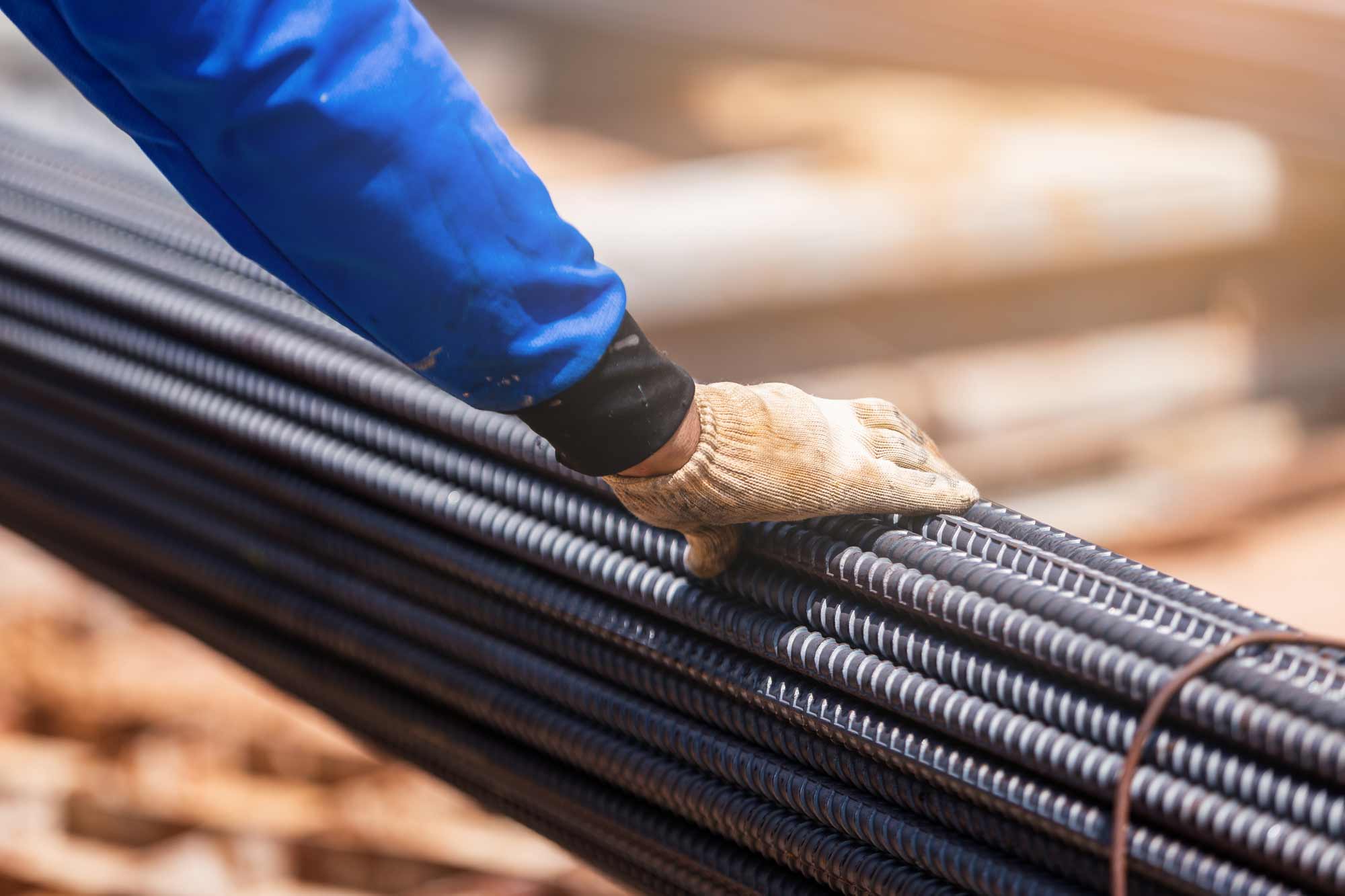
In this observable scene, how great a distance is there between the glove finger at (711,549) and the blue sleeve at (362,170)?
12.3 inches

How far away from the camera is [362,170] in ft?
3.56

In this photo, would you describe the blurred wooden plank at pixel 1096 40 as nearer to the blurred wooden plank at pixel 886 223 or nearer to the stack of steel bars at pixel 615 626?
the blurred wooden plank at pixel 886 223

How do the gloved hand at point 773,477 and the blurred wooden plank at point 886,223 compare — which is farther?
the blurred wooden plank at point 886,223

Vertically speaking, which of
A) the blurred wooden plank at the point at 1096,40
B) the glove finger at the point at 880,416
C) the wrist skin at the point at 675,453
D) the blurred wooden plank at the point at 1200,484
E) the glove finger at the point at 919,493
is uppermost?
the blurred wooden plank at the point at 1096,40

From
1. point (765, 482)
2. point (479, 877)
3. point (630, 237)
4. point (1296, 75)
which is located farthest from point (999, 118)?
point (765, 482)

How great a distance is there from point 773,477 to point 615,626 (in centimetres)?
36

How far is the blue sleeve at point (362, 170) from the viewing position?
1.04 m

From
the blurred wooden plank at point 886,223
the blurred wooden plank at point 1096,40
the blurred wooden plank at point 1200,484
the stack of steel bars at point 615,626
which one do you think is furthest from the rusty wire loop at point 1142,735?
the blurred wooden plank at point 1096,40

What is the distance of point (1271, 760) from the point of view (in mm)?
1171

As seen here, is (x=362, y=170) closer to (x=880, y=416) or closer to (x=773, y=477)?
(x=773, y=477)

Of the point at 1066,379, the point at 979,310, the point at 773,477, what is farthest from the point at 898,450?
the point at 979,310

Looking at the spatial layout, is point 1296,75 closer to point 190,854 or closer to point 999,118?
point 999,118

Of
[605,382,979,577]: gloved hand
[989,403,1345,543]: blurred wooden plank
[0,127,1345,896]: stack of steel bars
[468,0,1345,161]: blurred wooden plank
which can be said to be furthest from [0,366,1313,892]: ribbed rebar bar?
[468,0,1345,161]: blurred wooden plank

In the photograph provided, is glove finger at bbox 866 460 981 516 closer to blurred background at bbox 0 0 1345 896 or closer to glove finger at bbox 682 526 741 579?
glove finger at bbox 682 526 741 579
